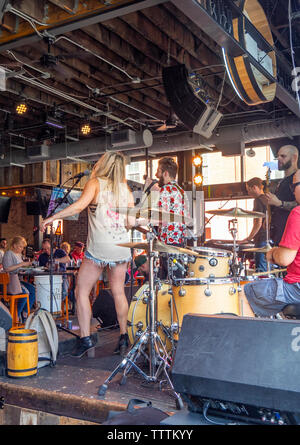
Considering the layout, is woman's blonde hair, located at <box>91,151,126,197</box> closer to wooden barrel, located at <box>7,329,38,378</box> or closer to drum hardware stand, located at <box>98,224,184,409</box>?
drum hardware stand, located at <box>98,224,184,409</box>

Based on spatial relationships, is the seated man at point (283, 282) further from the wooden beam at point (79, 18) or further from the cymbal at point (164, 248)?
the wooden beam at point (79, 18)

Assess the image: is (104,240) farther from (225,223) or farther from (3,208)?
(225,223)

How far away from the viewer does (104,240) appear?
352cm

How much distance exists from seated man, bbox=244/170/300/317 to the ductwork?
5885mm

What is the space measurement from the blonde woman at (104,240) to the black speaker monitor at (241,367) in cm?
167

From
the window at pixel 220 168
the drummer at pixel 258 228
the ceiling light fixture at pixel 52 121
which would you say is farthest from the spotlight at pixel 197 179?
the drummer at pixel 258 228

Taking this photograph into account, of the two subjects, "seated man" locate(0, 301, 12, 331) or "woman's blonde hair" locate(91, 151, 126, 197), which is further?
"woman's blonde hair" locate(91, 151, 126, 197)

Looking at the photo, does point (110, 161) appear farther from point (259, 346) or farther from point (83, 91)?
point (83, 91)

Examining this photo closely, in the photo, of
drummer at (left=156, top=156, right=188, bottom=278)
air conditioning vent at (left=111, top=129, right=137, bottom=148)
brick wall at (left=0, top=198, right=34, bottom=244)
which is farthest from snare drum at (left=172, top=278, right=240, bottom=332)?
brick wall at (left=0, top=198, right=34, bottom=244)

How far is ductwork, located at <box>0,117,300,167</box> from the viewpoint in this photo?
8336 mm

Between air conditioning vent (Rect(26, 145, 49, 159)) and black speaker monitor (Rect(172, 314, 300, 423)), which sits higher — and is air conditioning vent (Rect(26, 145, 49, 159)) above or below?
above

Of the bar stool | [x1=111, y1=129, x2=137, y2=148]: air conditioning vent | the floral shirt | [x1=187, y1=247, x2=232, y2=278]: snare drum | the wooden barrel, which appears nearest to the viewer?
the wooden barrel

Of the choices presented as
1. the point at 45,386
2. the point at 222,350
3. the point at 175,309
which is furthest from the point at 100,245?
the point at 222,350

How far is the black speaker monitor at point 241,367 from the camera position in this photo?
159cm
